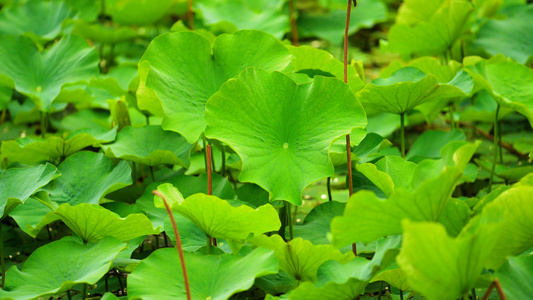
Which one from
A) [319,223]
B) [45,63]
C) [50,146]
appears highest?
[45,63]

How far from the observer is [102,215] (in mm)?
1102

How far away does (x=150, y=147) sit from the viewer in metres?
1.46

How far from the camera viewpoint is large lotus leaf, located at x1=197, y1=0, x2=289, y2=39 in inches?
95.5

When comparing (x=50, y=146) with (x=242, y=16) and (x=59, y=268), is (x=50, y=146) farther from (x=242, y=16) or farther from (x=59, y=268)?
(x=242, y=16)

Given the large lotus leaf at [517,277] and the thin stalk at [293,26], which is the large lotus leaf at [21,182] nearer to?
the large lotus leaf at [517,277]

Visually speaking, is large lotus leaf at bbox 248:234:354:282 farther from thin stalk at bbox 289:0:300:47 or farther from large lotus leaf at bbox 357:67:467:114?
thin stalk at bbox 289:0:300:47

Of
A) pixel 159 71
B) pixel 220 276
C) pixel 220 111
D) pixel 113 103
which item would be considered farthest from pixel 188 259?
pixel 113 103

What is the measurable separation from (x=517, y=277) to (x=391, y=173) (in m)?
0.34

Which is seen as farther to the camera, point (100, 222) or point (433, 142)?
point (433, 142)

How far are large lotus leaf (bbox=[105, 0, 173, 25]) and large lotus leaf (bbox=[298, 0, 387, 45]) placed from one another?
0.77 m

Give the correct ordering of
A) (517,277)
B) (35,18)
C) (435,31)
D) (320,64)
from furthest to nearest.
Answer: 1. (35,18)
2. (435,31)
3. (320,64)
4. (517,277)

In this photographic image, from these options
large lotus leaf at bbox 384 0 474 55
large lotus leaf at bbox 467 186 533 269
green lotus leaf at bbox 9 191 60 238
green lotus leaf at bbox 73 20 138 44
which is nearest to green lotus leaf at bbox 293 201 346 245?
large lotus leaf at bbox 467 186 533 269

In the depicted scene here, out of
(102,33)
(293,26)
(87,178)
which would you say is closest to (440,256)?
(87,178)

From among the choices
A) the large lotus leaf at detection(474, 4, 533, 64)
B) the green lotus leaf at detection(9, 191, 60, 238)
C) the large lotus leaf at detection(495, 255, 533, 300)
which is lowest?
the green lotus leaf at detection(9, 191, 60, 238)
